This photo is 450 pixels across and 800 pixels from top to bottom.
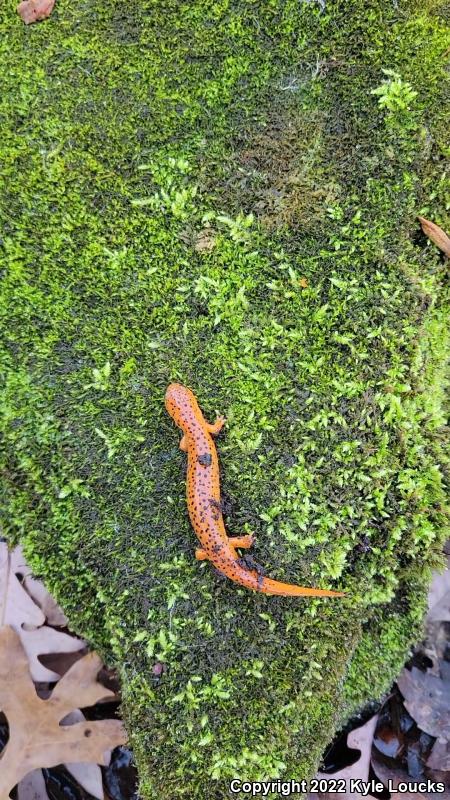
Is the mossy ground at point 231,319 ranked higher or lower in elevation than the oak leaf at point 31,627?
higher

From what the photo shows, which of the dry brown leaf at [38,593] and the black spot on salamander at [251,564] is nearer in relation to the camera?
the black spot on salamander at [251,564]

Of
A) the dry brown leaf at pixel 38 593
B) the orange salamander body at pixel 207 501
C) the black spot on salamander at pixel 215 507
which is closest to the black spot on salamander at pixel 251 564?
the orange salamander body at pixel 207 501

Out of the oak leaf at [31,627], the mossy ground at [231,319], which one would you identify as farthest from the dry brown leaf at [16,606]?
the mossy ground at [231,319]

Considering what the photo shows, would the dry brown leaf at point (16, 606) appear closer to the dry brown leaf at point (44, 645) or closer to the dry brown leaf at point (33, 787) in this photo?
the dry brown leaf at point (44, 645)

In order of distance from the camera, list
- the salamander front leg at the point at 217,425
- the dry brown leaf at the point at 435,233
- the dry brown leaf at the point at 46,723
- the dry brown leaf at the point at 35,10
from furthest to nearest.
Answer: the dry brown leaf at the point at 46,723 < the dry brown leaf at the point at 35,10 < the dry brown leaf at the point at 435,233 < the salamander front leg at the point at 217,425

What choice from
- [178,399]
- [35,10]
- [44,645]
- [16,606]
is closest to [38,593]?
[16,606]

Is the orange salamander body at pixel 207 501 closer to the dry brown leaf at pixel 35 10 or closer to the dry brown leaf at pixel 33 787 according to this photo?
the dry brown leaf at pixel 33 787

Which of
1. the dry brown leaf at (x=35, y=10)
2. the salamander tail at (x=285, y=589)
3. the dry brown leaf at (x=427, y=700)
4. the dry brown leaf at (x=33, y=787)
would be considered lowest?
the dry brown leaf at (x=33, y=787)

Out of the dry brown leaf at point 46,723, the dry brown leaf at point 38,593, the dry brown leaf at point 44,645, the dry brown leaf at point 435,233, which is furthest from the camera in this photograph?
the dry brown leaf at point 38,593

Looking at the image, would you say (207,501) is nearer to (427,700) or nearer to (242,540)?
(242,540)
